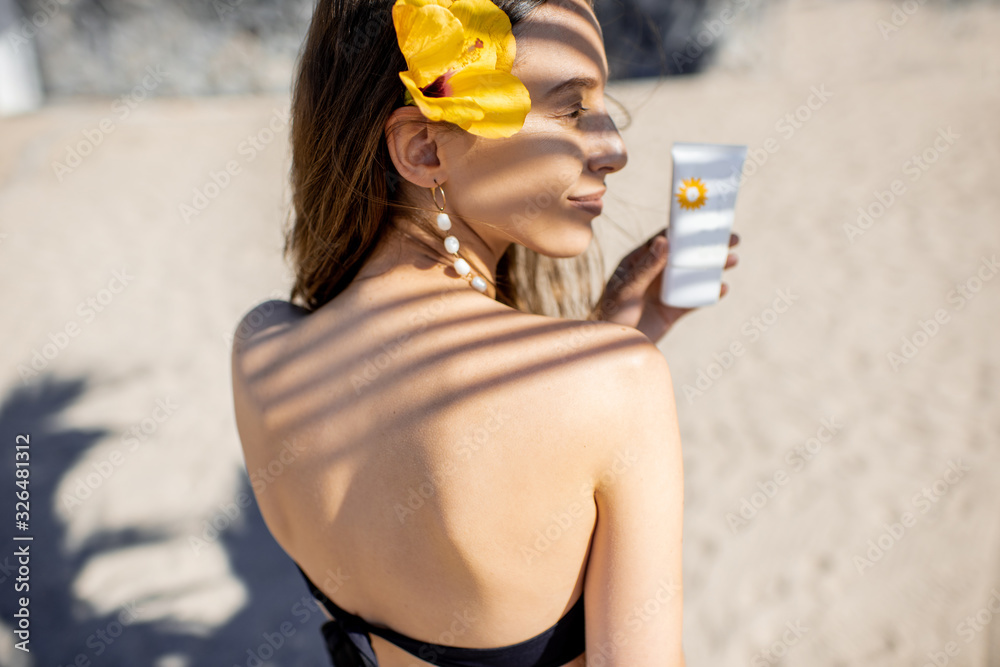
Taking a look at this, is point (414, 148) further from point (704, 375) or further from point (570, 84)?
point (704, 375)

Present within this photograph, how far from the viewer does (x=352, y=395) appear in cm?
93

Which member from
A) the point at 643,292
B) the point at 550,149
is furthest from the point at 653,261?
the point at 550,149

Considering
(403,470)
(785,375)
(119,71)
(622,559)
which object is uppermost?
(403,470)

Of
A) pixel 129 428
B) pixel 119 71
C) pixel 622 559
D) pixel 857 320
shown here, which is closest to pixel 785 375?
pixel 857 320

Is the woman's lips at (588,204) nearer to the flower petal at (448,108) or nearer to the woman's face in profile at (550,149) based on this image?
the woman's face in profile at (550,149)

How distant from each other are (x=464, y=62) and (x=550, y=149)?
0.56ft

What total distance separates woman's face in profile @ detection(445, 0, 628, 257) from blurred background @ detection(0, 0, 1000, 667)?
0.44 m

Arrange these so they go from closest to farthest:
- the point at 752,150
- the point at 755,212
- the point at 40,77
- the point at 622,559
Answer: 1. the point at 622,559
2. the point at 755,212
3. the point at 752,150
4. the point at 40,77

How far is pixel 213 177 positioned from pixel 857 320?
5667 millimetres

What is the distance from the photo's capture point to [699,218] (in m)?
1.29

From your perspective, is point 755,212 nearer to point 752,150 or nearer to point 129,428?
point 752,150

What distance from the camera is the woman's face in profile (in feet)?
3.09

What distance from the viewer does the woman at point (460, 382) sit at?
0.84 metres

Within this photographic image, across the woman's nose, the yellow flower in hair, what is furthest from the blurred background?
the yellow flower in hair
